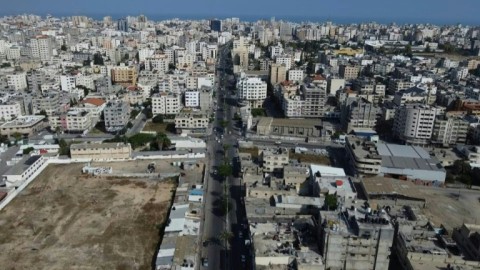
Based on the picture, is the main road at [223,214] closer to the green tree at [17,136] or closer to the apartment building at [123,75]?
the green tree at [17,136]

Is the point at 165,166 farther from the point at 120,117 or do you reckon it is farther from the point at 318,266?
the point at 318,266

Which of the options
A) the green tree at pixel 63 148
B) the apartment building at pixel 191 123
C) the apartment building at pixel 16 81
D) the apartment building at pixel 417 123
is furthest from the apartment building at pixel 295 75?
the apartment building at pixel 16 81

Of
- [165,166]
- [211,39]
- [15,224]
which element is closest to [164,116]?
[165,166]

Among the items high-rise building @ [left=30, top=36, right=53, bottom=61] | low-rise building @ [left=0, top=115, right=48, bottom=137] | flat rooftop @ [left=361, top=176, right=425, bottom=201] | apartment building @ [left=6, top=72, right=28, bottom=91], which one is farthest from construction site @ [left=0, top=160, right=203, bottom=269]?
high-rise building @ [left=30, top=36, right=53, bottom=61]

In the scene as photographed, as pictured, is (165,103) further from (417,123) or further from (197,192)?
(417,123)

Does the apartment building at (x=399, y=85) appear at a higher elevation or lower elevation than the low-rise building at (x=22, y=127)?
higher
